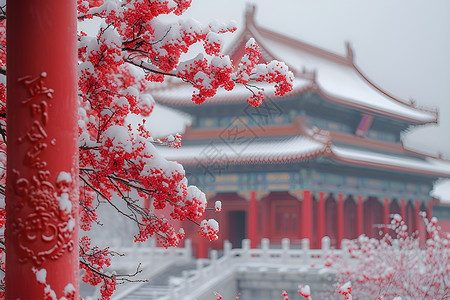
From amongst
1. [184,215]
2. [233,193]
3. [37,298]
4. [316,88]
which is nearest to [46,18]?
[37,298]

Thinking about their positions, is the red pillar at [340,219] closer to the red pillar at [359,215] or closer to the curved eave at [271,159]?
the red pillar at [359,215]

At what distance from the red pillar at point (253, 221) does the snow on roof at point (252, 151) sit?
1.25m

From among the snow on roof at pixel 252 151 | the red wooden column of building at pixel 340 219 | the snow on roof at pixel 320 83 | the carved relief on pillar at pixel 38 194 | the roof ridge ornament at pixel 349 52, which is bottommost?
the carved relief on pillar at pixel 38 194

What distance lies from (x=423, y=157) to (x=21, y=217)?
27.9 meters

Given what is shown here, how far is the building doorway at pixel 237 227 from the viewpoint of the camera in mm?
24612

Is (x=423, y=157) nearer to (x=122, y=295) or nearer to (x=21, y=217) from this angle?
(x=122, y=295)

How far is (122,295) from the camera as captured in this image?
19.0m

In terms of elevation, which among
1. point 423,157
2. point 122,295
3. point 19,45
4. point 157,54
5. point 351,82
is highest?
point 351,82

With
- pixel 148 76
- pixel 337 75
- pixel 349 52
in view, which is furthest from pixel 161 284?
pixel 148 76

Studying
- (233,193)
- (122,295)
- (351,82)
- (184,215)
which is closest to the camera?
→ (184,215)

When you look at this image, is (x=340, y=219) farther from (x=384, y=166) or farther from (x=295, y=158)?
(x=295, y=158)

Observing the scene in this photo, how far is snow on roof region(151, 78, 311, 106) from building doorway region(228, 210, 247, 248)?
3798mm

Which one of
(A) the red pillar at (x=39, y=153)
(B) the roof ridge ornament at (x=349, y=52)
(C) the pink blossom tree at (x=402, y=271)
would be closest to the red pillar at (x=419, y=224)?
(B) the roof ridge ornament at (x=349, y=52)

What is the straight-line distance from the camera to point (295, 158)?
71.2ft
